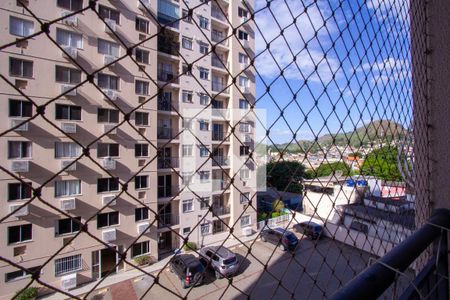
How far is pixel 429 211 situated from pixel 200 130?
3373mm

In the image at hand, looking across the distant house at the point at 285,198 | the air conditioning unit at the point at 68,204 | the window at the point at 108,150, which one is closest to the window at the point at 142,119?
the window at the point at 108,150

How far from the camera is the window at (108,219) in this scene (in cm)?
396

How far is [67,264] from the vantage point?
3818 millimetres

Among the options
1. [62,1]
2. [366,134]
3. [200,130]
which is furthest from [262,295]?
[62,1]

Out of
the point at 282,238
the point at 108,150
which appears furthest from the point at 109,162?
the point at 282,238

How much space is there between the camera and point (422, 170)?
36.8 inches

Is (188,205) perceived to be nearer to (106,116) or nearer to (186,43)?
(106,116)

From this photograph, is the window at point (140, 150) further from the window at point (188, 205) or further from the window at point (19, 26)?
the window at point (19, 26)

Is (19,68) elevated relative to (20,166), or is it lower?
elevated

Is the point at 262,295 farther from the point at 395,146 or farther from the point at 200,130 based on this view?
the point at 395,146

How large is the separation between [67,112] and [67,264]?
2409 mm

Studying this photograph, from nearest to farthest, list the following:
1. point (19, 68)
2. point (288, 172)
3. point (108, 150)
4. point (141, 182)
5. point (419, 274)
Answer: point (419, 274)
point (288, 172)
point (19, 68)
point (108, 150)
point (141, 182)

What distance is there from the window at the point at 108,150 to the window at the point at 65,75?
Answer: 99cm

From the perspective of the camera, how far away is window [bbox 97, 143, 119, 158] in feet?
12.2
